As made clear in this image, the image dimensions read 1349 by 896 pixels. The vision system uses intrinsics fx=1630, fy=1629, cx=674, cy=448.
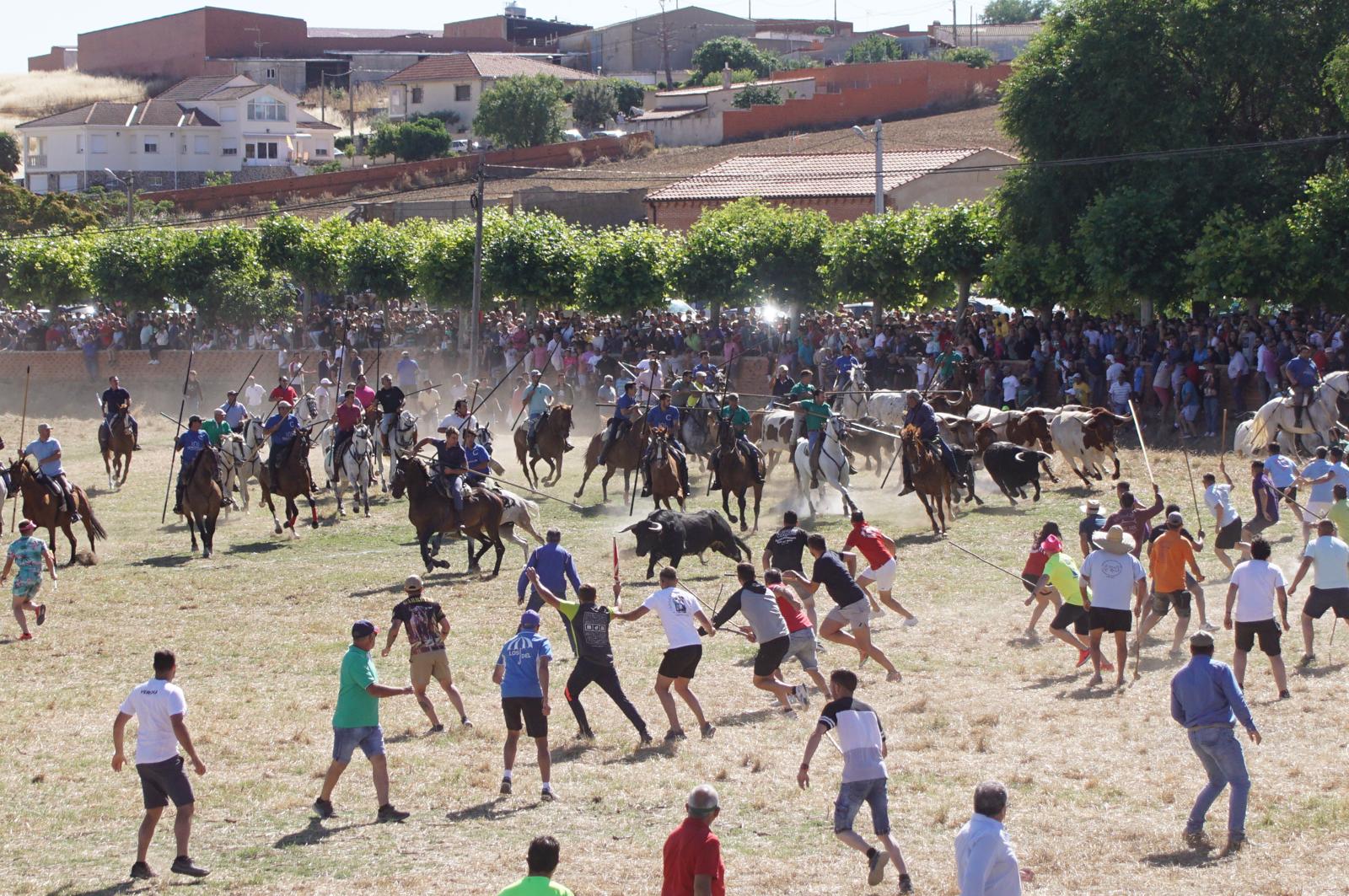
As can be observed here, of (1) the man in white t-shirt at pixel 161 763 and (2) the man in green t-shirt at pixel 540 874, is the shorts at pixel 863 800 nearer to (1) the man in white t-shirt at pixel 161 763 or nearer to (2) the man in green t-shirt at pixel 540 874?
(2) the man in green t-shirt at pixel 540 874

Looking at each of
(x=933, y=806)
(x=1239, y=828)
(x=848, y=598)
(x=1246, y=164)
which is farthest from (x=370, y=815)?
(x=1246, y=164)

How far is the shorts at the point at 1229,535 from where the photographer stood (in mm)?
18875

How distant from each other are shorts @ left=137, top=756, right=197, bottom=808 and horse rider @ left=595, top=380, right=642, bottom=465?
15.8 m

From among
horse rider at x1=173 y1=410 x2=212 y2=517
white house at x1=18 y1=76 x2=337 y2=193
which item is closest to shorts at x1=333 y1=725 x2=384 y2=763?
horse rider at x1=173 y1=410 x2=212 y2=517

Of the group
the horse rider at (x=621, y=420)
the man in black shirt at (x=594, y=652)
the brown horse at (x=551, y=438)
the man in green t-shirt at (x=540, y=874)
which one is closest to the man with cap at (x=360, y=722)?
the man in black shirt at (x=594, y=652)

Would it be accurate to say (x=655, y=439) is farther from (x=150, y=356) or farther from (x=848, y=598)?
(x=150, y=356)

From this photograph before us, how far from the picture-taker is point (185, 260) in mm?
52250

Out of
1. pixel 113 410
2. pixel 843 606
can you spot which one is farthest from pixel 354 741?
pixel 113 410

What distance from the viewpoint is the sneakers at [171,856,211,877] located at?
11242 mm

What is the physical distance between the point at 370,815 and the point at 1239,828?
6.41 metres

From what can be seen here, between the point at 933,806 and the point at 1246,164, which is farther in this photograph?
the point at 1246,164

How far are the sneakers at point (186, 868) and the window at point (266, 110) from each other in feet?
309

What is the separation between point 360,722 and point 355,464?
15.2m

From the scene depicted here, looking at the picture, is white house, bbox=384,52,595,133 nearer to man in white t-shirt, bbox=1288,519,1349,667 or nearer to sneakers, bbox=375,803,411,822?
man in white t-shirt, bbox=1288,519,1349,667
